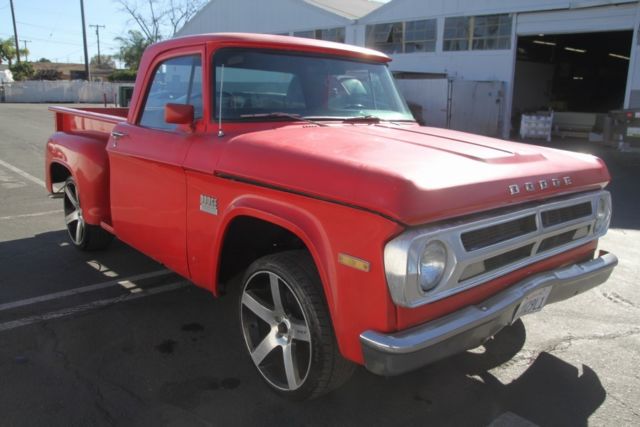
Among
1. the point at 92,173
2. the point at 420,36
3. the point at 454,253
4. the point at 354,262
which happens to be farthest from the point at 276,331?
the point at 420,36

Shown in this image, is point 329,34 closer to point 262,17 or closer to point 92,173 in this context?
point 262,17

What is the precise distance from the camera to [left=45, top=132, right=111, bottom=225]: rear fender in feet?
15.2

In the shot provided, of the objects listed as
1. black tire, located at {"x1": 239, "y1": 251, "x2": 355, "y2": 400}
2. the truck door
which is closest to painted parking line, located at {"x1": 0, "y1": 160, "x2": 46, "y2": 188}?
the truck door

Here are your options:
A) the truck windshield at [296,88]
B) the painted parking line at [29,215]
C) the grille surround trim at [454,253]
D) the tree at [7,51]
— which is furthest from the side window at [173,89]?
the tree at [7,51]

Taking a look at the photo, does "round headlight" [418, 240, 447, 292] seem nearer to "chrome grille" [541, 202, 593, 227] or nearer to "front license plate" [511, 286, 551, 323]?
"front license plate" [511, 286, 551, 323]

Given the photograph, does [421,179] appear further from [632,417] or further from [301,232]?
[632,417]

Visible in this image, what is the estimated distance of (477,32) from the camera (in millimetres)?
21828

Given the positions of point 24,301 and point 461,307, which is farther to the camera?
point 24,301

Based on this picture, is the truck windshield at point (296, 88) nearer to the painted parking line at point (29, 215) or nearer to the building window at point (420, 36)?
the painted parking line at point (29, 215)

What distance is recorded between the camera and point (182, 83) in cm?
370

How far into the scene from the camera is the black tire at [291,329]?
260cm

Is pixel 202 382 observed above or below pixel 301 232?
below

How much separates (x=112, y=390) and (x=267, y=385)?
875 mm

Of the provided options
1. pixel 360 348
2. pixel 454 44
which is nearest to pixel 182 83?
pixel 360 348
